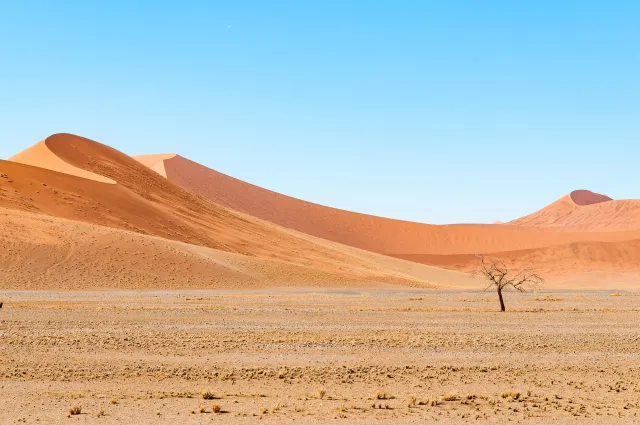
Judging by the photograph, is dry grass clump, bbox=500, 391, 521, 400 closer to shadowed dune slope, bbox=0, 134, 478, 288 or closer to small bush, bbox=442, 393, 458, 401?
small bush, bbox=442, 393, 458, 401

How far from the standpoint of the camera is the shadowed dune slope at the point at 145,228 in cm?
5806

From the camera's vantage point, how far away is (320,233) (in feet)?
463

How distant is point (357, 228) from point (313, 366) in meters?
128

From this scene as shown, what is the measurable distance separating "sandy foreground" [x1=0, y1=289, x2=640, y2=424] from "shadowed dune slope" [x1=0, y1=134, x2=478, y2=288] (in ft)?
72.8

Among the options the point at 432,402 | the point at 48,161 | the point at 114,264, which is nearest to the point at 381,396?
the point at 432,402

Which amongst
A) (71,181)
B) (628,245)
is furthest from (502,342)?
(628,245)

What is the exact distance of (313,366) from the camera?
20125mm

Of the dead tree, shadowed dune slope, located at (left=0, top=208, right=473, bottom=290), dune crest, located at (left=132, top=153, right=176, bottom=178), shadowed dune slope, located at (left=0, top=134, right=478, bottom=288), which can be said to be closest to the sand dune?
the dead tree

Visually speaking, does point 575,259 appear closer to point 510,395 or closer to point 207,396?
point 510,395

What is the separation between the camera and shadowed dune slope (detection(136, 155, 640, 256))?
14062cm

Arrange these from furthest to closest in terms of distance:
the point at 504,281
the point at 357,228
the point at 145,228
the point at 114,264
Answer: the point at 357,228
the point at 504,281
the point at 145,228
the point at 114,264

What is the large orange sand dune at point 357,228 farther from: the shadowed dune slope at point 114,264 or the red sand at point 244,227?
the shadowed dune slope at point 114,264

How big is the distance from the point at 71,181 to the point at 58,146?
76.3 ft

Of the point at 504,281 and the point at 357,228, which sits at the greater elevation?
the point at 357,228
